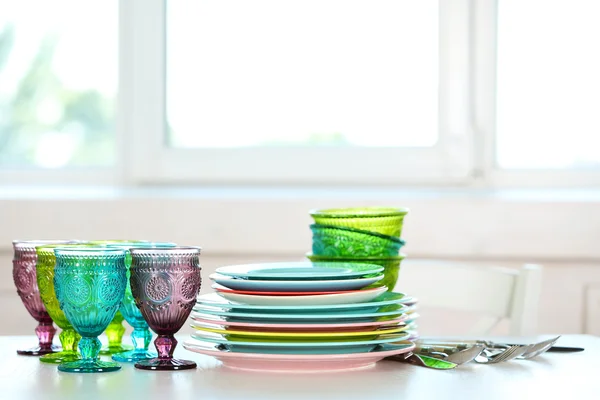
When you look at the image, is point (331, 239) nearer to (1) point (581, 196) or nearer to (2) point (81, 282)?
(2) point (81, 282)

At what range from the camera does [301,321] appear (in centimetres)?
83

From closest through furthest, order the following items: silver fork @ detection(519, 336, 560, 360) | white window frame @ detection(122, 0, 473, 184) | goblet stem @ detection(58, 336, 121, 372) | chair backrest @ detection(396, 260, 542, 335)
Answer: goblet stem @ detection(58, 336, 121, 372) → silver fork @ detection(519, 336, 560, 360) → chair backrest @ detection(396, 260, 542, 335) → white window frame @ detection(122, 0, 473, 184)

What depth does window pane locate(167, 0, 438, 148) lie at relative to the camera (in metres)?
2.17

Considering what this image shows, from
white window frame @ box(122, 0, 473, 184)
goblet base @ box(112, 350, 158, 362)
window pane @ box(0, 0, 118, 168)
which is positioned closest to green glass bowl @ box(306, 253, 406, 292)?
goblet base @ box(112, 350, 158, 362)

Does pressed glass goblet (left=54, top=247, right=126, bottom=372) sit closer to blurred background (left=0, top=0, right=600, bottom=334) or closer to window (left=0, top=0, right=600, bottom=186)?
blurred background (left=0, top=0, right=600, bottom=334)

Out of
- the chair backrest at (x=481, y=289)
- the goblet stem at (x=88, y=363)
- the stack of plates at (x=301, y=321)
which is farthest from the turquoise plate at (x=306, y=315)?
the chair backrest at (x=481, y=289)

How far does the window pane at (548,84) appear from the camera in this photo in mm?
2160

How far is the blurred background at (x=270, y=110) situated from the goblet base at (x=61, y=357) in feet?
3.59

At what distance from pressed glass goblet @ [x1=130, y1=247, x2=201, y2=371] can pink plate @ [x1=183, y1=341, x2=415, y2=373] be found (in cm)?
5

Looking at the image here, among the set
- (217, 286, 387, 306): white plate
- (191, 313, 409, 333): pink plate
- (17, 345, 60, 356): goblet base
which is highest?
(217, 286, 387, 306): white plate

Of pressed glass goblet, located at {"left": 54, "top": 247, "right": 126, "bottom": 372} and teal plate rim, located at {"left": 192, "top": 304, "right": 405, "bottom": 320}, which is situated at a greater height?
pressed glass goblet, located at {"left": 54, "top": 247, "right": 126, "bottom": 372}

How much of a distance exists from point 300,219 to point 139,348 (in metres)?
1.08

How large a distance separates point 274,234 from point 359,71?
47cm

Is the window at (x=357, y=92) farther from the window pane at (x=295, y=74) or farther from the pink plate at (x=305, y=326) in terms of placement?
the pink plate at (x=305, y=326)
